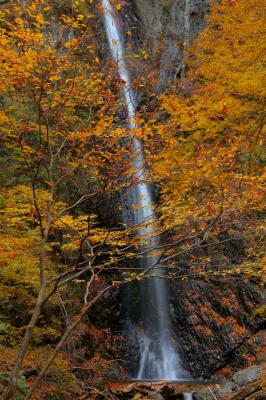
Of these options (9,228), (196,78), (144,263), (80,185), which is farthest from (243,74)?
(9,228)

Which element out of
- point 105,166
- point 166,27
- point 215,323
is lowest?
point 215,323

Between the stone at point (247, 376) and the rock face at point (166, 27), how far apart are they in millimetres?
14230

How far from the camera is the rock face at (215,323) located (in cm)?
1126

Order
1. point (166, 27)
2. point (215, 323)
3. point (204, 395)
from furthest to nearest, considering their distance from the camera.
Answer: point (166, 27)
point (215, 323)
point (204, 395)

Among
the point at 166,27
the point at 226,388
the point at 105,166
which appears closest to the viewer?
the point at 105,166

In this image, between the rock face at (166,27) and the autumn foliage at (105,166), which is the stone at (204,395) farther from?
the rock face at (166,27)

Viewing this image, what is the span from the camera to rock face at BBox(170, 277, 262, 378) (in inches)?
443

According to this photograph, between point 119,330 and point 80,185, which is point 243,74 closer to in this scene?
point 80,185

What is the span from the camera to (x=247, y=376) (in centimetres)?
884

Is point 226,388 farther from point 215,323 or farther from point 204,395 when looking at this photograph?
point 215,323

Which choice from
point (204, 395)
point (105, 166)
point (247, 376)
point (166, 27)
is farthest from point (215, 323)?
point (166, 27)

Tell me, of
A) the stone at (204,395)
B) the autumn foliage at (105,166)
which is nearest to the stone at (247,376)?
the stone at (204,395)

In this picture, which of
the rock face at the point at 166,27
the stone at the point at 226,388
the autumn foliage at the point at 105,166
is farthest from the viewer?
the rock face at the point at 166,27

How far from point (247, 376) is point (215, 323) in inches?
118
